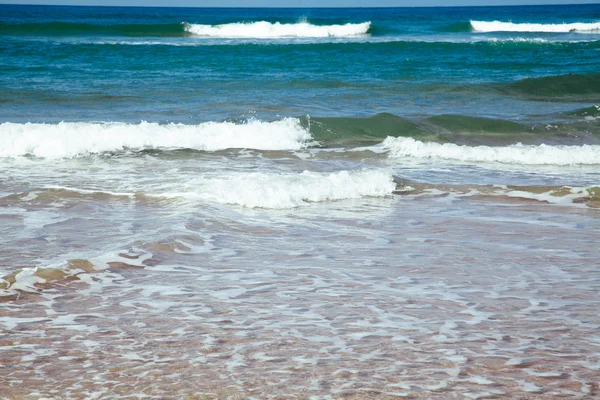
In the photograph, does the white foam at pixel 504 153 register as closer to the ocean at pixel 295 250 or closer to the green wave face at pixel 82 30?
the ocean at pixel 295 250

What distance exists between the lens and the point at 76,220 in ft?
21.9

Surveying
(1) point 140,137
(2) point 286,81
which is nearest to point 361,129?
(1) point 140,137

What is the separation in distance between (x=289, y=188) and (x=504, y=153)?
14.4 feet

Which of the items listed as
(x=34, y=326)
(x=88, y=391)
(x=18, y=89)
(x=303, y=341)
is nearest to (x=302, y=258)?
(x=303, y=341)

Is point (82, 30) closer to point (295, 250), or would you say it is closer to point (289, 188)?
point (289, 188)

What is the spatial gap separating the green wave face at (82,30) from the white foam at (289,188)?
1211 inches

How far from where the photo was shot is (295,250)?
5887 mm

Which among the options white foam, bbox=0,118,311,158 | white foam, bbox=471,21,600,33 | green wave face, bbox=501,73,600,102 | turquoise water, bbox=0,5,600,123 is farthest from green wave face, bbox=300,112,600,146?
white foam, bbox=471,21,600,33

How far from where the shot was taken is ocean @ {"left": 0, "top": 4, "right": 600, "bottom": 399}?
3582mm

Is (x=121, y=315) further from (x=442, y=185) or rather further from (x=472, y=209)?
(x=442, y=185)

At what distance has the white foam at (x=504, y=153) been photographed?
10648 millimetres

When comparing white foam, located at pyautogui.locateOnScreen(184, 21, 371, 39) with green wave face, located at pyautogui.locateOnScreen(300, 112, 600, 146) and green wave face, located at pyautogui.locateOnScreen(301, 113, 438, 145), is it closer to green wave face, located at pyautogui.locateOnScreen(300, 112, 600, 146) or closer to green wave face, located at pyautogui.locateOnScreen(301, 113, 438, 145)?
green wave face, located at pyautogui.locateOnScreen(300, 112, 600, 146)

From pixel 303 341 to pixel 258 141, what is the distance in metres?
8.14

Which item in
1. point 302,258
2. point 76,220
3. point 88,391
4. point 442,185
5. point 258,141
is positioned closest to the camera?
point 88,391
